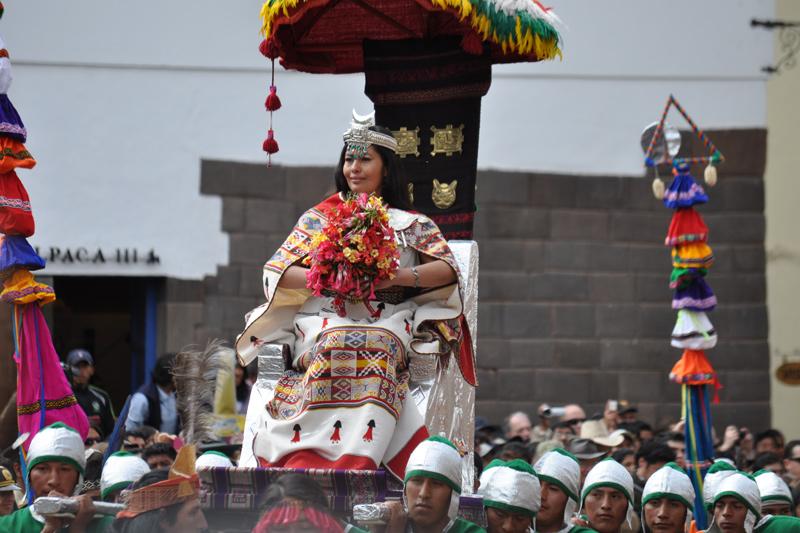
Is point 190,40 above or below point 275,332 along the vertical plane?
above

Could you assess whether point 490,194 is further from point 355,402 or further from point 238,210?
point 355,402

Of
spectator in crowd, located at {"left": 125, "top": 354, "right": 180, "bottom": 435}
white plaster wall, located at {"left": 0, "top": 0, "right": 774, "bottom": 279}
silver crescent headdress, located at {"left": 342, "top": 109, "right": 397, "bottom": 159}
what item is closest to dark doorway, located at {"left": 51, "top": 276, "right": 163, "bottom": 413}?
white plaster wall, located at {"left": 0, "top": 0, "right": 774, "bottom": 279}

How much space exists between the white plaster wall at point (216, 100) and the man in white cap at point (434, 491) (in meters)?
8.26

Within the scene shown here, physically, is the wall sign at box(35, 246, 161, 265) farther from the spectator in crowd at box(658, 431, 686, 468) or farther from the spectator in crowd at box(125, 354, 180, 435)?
the spectator in crowd at box(658, 431, 686, 468)

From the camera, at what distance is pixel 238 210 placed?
1396cm

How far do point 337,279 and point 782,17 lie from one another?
8.79 m

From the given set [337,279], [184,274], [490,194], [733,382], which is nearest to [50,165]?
[184,274]

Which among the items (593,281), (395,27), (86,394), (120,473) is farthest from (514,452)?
(593,281)

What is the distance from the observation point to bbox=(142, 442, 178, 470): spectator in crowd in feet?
26.6

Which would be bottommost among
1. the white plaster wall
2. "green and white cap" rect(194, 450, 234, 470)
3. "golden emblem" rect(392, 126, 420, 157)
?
"green and white cap" rect(194, 450, 234, 470)

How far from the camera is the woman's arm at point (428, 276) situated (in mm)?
7051

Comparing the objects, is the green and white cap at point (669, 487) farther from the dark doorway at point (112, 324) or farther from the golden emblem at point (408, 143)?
the dark doorway at point (112, 324)

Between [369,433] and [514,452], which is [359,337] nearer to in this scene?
[369,433]

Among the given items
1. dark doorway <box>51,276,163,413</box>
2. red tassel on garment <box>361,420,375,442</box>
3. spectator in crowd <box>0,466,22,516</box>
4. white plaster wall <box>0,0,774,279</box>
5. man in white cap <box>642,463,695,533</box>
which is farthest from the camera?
dark doorway <box>51,276,163,413</box>
